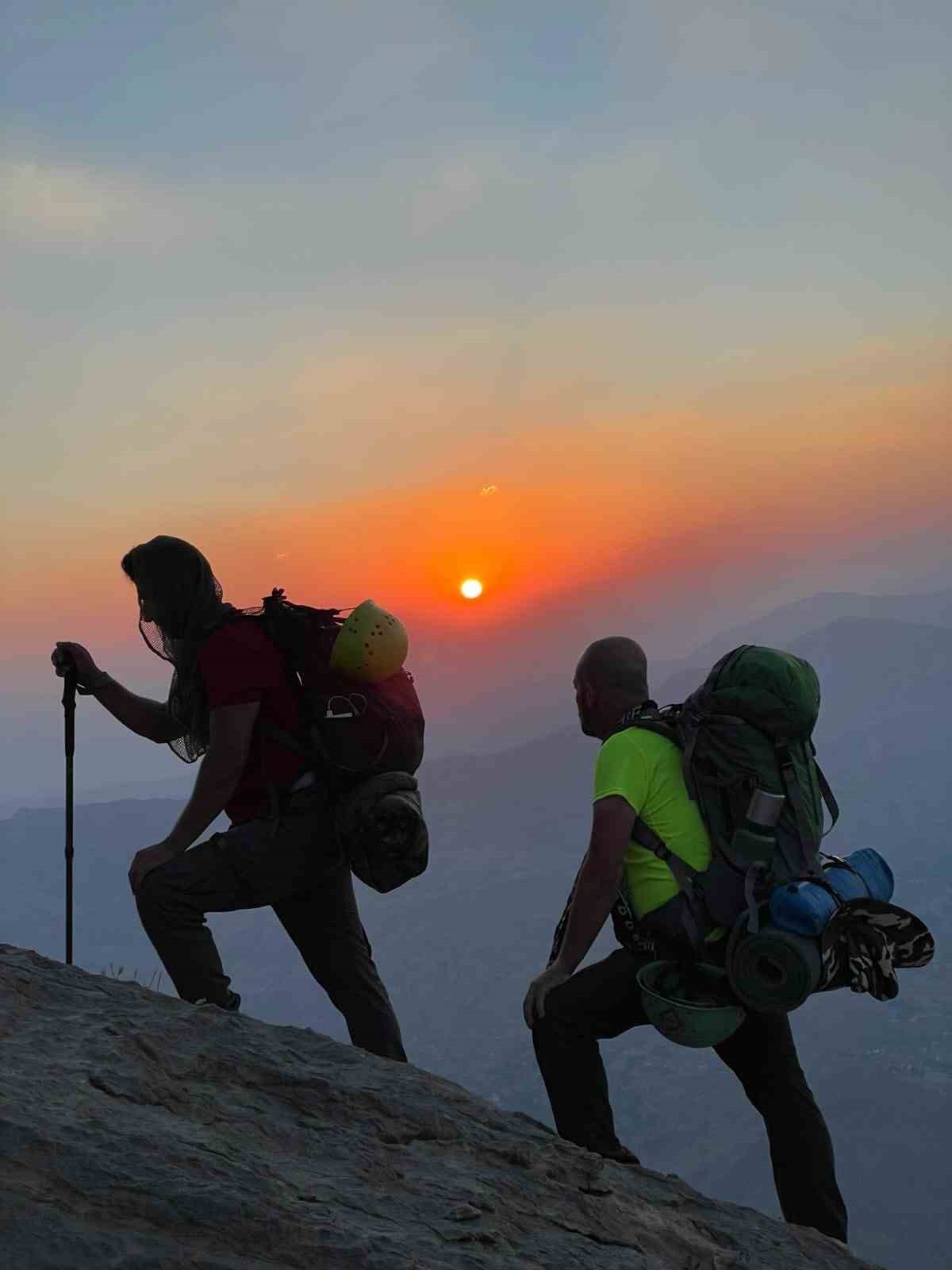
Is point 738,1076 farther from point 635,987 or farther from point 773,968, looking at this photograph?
point 773,968

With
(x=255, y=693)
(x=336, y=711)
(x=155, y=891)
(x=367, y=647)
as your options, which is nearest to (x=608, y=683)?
(x=367, y=647)

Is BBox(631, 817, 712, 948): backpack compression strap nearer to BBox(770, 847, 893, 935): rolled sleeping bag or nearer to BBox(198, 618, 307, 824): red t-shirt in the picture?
BBox(770, 847, 893, 935): rolled sleeping bag

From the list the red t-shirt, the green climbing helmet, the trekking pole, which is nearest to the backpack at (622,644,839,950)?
the green climbing helmet

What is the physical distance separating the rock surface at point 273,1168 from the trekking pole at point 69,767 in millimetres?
1088

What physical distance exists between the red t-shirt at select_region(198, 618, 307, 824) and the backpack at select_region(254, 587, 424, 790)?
0.07 metres

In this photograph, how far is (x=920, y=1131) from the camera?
184875 mm

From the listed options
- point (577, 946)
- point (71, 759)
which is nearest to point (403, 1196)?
point (577, 946)

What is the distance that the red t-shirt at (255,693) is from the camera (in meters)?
6.09

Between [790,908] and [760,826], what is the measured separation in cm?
37

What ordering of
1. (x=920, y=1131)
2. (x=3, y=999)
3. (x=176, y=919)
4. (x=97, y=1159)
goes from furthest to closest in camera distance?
(x=920, y=1131) < (x=176, y=919) < (x=3, y=999) < (x=97, y=1159)

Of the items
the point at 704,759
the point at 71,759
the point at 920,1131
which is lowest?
the point at 920,1131

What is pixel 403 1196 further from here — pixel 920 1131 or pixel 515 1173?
pixel 920 1131

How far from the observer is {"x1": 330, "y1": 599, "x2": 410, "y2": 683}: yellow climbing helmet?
20.6 ft

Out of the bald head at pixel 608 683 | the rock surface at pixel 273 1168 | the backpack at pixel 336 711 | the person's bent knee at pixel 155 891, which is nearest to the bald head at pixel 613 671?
the bald head at pixel 608 683
